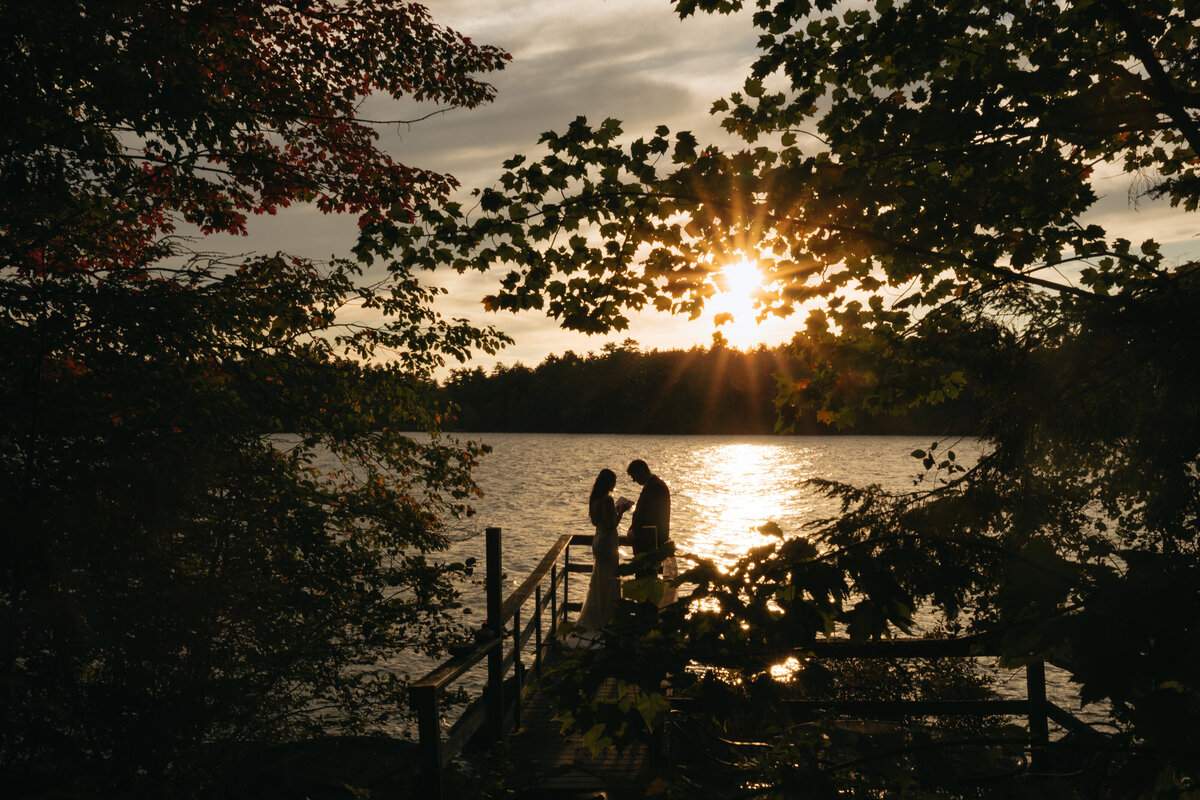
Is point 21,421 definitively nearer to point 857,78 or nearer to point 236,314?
point 236,314

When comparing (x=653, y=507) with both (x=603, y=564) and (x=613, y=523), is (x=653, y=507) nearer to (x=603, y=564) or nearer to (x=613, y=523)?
(x=613, y=523)

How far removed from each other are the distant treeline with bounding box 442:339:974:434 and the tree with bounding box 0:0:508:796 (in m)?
121

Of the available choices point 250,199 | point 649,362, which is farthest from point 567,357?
point 250,199

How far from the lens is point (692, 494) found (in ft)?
161

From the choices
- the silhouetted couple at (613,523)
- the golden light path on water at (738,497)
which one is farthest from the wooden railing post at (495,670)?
the golden light path on water at (738,497)

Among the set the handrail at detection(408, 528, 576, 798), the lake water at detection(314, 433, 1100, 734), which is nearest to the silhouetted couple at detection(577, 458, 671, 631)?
the handrail at detection(408, 528, 576, 798)

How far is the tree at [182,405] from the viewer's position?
4.70 meters

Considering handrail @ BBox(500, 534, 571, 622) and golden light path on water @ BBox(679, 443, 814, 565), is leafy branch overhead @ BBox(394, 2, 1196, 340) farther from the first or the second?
golden light path on water @ BBox(679, 443, 814, 565)

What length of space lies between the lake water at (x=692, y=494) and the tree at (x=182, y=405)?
224 centimetres

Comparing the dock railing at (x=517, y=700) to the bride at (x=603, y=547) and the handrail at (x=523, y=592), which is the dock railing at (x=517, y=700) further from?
the bride at (x=603, y=547)

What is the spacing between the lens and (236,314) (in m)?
5.55

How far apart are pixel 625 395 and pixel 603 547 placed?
138940mm

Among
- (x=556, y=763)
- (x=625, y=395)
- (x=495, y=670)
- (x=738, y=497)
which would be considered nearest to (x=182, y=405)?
(x=495, y=670)

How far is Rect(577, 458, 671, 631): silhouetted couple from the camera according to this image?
812cm
